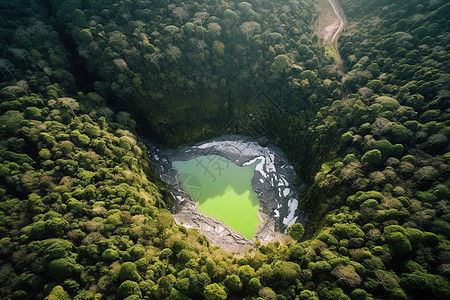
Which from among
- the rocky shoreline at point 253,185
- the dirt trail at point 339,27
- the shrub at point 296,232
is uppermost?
the dirt trail at point 339,27

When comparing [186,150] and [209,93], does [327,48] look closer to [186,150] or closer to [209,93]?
[209,93]

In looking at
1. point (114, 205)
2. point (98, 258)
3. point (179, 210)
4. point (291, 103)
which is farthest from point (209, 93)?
point (98, 258)

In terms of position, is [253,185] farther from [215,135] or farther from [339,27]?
[339,27]

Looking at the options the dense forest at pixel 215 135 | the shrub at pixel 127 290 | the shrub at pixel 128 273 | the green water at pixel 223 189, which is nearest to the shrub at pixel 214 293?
the dense forest at pixel 215 135

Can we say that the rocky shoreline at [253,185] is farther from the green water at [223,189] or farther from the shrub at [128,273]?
the shrub at [128,273]

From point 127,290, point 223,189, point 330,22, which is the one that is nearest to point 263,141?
point 223,189

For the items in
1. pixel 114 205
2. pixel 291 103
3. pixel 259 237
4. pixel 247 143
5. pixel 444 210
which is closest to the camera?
pixel 444 210
